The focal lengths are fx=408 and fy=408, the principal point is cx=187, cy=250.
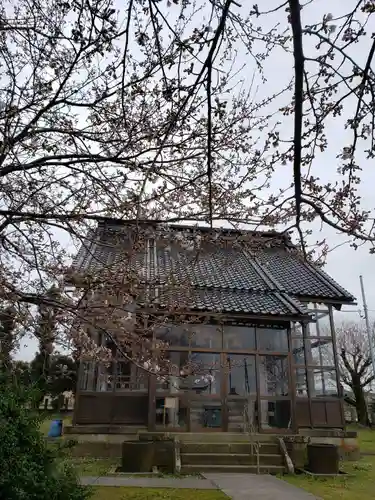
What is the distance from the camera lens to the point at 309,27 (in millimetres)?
2291

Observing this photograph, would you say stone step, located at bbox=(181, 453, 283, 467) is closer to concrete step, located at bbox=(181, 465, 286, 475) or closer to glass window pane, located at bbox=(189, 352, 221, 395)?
concrete step, located at bbox=(181, 465, 286, 475)

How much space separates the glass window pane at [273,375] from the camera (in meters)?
11.0

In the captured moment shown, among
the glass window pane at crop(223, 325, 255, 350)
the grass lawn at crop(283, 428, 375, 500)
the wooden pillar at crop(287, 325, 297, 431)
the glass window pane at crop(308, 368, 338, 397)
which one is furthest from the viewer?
the glass window pane at crop(308, 368, 338, 397)

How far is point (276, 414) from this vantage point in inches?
424

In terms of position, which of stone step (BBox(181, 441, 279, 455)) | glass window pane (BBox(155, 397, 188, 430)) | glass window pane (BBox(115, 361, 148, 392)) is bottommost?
stone step (BBox(181, 441, 279, 455))

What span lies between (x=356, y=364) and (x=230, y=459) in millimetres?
20700

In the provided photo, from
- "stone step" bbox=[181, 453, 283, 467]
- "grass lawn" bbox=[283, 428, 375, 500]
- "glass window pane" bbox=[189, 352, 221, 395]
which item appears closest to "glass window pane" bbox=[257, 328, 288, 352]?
"glass window pane" bbox=[189, 352, 221, 395]

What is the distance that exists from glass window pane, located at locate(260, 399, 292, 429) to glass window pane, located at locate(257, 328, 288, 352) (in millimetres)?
1411

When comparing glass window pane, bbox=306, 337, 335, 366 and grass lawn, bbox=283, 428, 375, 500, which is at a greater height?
glass window pane, bbox=306, 337, 335, 366

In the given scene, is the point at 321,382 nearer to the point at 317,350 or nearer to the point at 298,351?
the point at 317,350

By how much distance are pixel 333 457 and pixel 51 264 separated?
7.58 m

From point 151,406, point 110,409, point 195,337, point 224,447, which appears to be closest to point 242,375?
point 195,337

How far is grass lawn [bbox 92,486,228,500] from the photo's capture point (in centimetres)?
641

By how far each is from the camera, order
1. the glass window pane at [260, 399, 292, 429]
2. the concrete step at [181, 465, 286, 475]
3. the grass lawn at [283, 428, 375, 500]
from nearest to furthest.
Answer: the grass lawn at [283, 428, 375, 500], the concrete step at [181, 465, 286, 475], the glass window pane at [260, 399, 292, 429]
